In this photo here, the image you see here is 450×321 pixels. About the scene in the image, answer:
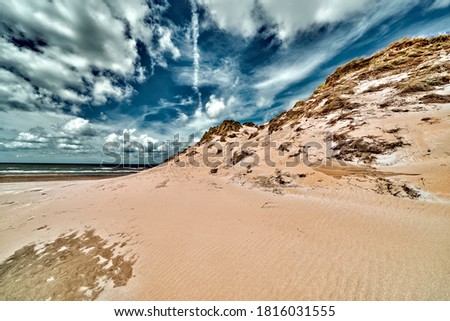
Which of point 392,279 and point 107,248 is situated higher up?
point 392,279

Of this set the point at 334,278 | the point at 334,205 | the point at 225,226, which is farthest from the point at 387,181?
the point at 225,226

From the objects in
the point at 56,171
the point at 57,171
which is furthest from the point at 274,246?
the point at 56,171

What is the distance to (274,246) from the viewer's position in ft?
15.4

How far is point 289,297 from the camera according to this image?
3234 mm

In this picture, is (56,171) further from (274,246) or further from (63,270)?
(274,246)

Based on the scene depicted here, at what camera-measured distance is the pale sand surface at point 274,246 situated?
3329 millimetres

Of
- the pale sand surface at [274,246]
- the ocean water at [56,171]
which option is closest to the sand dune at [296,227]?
the pale sand surface at [274,246]

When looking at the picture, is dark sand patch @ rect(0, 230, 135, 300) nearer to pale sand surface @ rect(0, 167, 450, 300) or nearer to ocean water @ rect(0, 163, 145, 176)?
pale sand surface @ rect(0, 167, 450, 300)

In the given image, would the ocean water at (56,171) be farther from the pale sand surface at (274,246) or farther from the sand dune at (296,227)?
the pale sand surface at (274,246)

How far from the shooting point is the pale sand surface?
3.33 m

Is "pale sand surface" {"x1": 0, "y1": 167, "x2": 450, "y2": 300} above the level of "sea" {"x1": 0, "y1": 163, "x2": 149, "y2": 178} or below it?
above

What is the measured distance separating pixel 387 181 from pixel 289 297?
6.95m

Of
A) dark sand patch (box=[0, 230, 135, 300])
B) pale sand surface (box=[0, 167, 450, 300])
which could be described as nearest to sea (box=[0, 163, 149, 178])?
pale sand surface (box=[0, 167, 450, 300])

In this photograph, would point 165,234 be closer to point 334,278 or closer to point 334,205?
point 334,278
